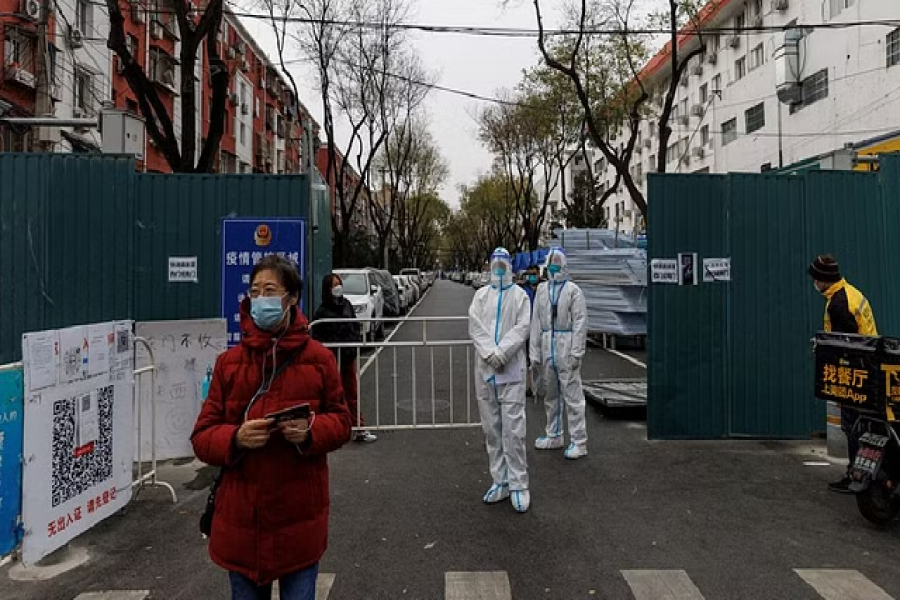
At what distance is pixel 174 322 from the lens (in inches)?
240

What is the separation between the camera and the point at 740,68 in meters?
31.8

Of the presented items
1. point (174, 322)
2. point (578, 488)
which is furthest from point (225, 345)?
point (578, 488)

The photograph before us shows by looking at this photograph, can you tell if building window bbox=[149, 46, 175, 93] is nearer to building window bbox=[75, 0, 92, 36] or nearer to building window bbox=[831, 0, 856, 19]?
building window bbox=[75, 0, 92, 36]

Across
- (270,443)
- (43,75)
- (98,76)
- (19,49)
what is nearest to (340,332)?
(270,443)

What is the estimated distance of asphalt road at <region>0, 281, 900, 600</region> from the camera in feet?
12.4

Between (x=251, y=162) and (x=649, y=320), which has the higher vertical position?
(x=251, y=162)

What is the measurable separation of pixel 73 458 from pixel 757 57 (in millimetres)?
33145

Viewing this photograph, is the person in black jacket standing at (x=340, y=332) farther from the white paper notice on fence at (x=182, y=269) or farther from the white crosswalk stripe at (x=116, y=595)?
the white crosswalk stripe at (x=116, y=595)

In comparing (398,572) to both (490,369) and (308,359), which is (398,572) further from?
(308,359)

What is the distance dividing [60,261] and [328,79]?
19.3m

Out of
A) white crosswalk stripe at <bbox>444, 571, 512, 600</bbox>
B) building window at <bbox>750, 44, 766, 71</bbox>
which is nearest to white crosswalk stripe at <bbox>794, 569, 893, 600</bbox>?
white crosswalk stripe at <bbox>444, 571, 512, 600</bbox>

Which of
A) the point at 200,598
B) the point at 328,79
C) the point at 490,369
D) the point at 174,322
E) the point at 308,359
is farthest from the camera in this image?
the point at 328,79

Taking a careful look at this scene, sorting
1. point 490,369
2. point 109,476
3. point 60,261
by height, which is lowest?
point 109,476

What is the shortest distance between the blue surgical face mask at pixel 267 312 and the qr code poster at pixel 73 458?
2.40m
